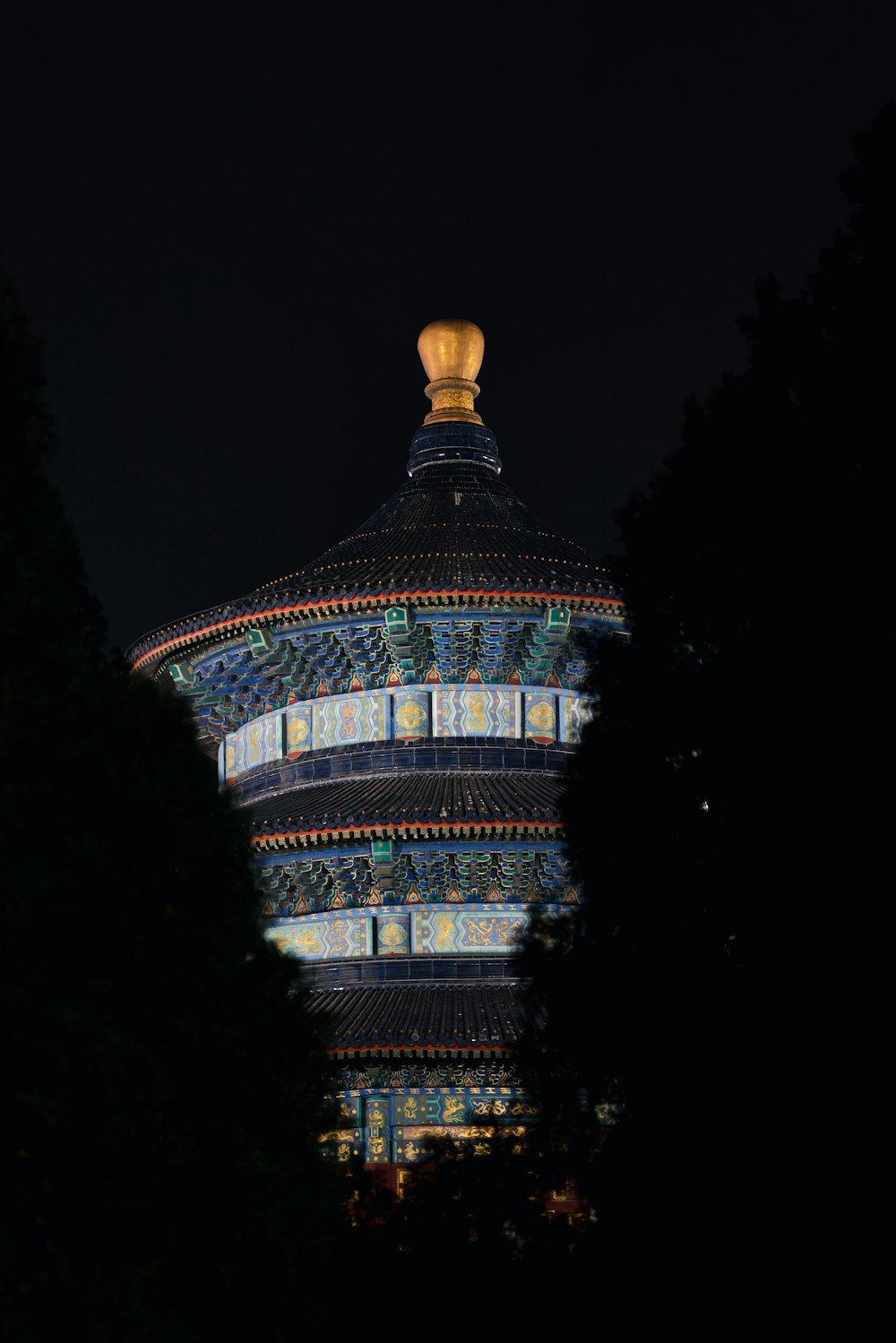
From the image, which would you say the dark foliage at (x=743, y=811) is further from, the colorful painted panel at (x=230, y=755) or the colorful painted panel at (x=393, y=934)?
the colorful painted panel at (x=230, y=755)

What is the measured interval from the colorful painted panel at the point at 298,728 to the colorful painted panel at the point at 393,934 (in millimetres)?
2929

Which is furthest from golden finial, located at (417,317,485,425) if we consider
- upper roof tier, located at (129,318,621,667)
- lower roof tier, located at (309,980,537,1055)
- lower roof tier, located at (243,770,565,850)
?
lower roof tier, located at (309,980,537,1055)

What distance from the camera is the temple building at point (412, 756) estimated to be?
21.2 m

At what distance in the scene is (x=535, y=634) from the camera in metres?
24.3

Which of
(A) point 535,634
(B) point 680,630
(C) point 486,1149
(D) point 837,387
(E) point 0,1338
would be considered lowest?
(E) point 0,1338

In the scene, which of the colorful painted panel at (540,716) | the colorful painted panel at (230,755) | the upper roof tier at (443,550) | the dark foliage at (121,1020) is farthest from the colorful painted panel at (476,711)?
the dark foliage at (121,1020)

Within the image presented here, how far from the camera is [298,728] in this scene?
81.7 feet

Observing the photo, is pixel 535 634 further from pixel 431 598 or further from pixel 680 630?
pixel 680 630

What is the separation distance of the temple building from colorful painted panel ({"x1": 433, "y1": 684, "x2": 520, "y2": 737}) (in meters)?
0.02

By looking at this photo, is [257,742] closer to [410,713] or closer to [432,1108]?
[410,713]

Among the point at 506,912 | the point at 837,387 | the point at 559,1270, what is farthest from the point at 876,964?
the point at 506,912

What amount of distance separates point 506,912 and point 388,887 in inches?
53.6

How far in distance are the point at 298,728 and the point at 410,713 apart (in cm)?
152

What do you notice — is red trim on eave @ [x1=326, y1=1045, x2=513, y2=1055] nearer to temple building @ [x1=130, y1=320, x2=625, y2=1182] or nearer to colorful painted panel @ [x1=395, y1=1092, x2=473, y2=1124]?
temple building @ [x1=130, y1=320, x2=625, y2=1182]
